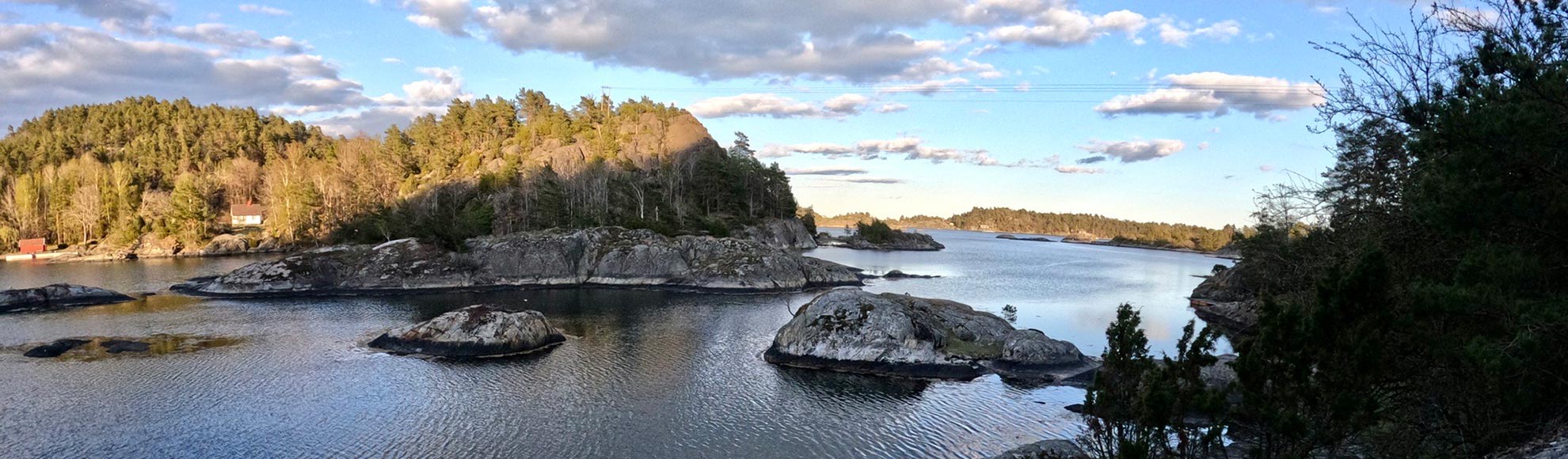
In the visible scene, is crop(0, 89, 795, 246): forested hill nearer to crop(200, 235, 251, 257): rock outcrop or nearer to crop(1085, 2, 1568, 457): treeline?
crop(200, 235, 251, 257): rock outcrop

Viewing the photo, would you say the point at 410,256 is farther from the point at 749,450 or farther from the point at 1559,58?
the point at 1559,58

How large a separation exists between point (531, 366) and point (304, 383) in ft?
28.1

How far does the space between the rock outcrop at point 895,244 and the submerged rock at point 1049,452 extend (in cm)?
12360

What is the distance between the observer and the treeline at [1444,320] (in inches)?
421

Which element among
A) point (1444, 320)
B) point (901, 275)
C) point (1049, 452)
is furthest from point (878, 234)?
point (1444, 320)

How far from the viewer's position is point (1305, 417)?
1075 cm

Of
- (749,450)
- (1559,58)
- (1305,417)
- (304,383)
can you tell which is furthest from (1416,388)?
(304,383)

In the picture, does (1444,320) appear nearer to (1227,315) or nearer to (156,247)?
(1227,315)

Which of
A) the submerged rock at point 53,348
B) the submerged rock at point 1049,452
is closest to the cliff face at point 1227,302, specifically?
the submerged rock at point 1049,452

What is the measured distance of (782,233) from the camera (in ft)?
394

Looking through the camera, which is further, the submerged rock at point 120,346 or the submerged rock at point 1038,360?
the submerged rock at point 120,346

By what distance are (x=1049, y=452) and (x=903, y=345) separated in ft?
48.5

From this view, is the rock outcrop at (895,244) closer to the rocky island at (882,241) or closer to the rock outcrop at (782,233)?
the rocky island at (882,241)

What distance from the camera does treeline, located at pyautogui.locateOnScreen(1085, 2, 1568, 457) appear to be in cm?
1070
